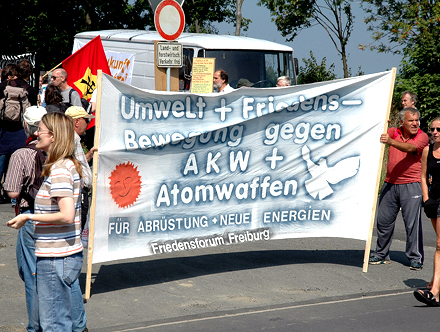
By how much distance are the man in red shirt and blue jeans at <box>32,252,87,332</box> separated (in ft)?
13.9

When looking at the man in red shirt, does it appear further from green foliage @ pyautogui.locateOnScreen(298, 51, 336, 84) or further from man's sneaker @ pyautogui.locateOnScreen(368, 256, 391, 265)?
green foliage @ pyautogui.locateOnScreen(298, 51, 336, 84)

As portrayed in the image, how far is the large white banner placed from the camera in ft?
18.4

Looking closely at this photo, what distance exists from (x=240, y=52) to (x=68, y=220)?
439 inches

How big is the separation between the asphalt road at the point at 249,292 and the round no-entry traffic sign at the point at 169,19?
293cm

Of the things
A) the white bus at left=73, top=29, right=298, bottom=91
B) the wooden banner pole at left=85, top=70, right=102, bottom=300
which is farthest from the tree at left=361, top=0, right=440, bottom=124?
the wooden banner pole at left=85, top=70, right=102, bottom=300

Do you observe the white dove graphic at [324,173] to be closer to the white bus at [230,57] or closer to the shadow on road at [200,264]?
the shadow on road at [200,264]

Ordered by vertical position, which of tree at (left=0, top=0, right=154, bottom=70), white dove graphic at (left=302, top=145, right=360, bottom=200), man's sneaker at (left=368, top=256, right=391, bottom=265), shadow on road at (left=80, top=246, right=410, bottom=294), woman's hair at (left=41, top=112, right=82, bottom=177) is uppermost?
tree at (left=0, top=0, right=154, bottom=70)

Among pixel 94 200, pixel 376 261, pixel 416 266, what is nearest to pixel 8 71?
pixel 94 200

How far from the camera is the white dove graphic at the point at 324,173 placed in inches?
257

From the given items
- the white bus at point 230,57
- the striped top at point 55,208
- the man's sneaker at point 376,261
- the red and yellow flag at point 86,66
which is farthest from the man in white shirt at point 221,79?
the striped top at point 55,208

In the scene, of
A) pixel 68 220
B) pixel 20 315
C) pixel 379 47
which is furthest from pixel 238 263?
pixel 379 47

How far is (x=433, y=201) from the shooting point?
565 cm

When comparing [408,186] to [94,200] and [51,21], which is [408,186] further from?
[51,21]

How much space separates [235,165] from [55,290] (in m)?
2.88
